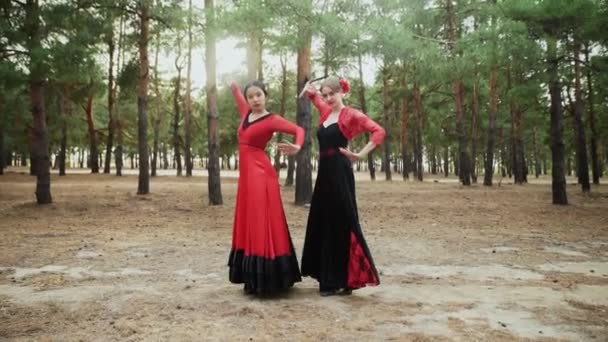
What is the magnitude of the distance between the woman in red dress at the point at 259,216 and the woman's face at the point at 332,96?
49 cm

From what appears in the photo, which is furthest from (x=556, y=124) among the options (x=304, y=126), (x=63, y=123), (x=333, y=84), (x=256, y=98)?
(x=63, y=123)

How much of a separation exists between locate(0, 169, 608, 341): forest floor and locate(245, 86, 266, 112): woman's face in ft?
6.50

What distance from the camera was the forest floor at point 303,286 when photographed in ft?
12.1

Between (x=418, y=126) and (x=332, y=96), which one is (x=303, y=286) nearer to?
(x=332, y=96)

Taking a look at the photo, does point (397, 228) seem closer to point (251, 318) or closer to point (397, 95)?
point (251, 318)

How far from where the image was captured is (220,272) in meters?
5.84

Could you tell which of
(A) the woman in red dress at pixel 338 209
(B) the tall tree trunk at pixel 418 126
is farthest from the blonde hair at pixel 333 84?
(B) the tall tree trunk at pixel 418 126

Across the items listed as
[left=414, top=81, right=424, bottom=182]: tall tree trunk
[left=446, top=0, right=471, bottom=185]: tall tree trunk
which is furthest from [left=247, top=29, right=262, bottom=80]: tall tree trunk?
[left=414, top=81, right=424, bottom=182]: tall tree trunk

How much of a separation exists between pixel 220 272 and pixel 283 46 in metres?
7.64

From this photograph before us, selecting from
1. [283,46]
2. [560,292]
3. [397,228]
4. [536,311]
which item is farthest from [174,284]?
[283,46]

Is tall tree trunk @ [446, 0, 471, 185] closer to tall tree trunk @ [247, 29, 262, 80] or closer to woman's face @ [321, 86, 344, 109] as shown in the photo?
tall tree trunk @ [247, 29, 262, 80]

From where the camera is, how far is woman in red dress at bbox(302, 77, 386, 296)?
4.62 meters

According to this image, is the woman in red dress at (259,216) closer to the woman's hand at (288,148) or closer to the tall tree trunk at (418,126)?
the woman's hand at (288,148)

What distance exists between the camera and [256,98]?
4637 mm
